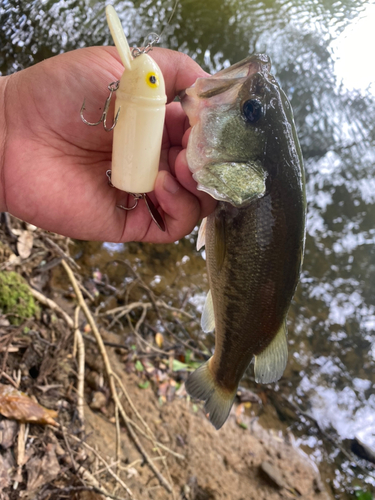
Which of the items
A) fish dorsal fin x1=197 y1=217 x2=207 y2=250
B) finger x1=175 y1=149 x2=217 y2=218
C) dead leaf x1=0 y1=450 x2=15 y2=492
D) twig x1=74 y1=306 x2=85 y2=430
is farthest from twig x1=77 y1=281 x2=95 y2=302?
finger x1=175 y1=149 x2=217 y2=218

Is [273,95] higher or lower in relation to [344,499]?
higher

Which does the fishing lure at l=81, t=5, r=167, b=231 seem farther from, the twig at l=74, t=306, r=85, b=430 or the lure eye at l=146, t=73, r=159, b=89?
the twig at l=74, t=306, r=85, b=430

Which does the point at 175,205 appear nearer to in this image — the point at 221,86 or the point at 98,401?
the point at 221,86

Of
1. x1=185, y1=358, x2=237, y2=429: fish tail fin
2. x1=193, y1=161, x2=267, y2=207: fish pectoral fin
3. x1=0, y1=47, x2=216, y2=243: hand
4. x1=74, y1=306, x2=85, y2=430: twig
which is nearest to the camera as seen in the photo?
x1=193, y1=161, x2=267, y2=207: fish pectoral fin

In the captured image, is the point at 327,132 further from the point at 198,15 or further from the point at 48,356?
the point at 48,356

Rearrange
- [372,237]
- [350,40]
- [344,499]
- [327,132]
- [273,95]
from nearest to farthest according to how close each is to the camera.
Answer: [273,95], [344,499], [372,237], [327,132], [350,40]

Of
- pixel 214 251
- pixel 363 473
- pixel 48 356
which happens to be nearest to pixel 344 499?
pixel 363 473

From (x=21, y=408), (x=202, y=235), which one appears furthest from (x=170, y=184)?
(x=21, y=408)
